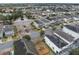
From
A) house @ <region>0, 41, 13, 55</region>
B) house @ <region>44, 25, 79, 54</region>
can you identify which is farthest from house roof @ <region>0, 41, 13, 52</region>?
house @ <region>44, 25, 79, 54</region>

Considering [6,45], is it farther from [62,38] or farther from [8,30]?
[62,38]

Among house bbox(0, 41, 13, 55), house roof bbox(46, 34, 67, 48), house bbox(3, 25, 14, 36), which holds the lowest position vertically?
house bbox(0, 41, 13, 55)

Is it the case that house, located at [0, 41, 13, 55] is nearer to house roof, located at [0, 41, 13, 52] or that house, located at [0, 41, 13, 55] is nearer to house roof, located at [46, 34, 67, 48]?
house roof, located at [0, 41, 13, 52]

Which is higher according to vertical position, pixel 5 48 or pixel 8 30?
pixel 8 30

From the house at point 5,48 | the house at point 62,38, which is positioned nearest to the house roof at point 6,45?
the house at point 5,48

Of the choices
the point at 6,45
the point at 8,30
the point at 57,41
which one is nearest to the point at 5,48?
the point at 6,45

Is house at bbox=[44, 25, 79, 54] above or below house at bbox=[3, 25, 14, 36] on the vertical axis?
below

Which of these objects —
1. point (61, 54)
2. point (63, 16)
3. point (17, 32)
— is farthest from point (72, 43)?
point (17, 32)
